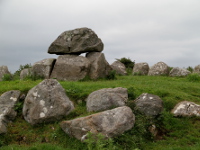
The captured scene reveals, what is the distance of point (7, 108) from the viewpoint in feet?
43.3

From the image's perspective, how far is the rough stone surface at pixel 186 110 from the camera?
13.1 meters

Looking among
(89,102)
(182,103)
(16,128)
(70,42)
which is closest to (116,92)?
(89,102)

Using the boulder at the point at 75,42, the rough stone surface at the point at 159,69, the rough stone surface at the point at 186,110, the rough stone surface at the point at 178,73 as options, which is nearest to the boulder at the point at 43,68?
the boulder at the point at 75,42

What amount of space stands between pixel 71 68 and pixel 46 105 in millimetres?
8408

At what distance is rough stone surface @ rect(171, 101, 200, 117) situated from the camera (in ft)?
43.0

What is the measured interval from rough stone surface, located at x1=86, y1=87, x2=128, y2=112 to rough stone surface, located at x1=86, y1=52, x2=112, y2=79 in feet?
26.6

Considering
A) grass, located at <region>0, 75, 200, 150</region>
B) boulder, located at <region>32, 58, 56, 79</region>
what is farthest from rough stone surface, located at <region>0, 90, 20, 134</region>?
boulder, located at <region>32, 58, 56, 79</region>

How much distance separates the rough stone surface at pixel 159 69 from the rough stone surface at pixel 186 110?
42.9 ft

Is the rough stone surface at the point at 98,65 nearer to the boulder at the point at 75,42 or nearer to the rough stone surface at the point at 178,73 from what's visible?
the boulder at the point at 75,42

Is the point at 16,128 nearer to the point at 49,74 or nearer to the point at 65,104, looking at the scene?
the point at 65,104

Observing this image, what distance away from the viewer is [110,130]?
10.4 meters

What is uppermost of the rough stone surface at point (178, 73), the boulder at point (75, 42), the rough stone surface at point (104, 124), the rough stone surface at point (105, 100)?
the boulder at point (75, 42)

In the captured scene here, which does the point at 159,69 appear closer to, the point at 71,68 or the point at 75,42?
the point at 75,42

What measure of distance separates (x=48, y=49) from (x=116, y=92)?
11.2 meters
